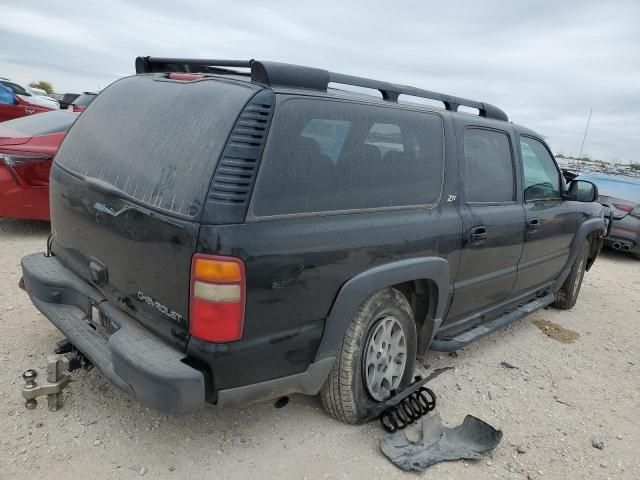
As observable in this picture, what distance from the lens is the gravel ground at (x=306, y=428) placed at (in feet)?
8.26

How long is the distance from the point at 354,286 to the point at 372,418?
0.90 meters

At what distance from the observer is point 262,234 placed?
2.17m

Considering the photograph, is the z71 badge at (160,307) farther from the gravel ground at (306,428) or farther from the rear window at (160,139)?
the gravel ground at (306,428)

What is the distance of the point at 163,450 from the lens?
260cm

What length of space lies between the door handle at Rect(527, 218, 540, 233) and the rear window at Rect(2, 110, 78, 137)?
4.91 metres

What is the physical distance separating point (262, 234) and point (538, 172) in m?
3.01

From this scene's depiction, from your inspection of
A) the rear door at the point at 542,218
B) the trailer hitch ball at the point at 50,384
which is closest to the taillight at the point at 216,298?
the trailer hitch ball at the point at 50,384

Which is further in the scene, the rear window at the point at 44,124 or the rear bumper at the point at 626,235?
the rear bumper at the point at 626,235

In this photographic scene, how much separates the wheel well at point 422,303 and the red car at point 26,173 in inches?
161

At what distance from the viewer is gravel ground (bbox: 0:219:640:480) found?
2.52 m

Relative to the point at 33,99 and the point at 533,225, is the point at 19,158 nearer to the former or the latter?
the point at 533,225

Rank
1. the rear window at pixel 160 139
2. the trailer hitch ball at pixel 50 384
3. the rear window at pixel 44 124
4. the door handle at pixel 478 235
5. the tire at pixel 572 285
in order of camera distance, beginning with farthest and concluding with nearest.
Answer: the rear window at pixel 44 124 → the tire at pixel 572 285 → the door handle at pixel 478 235 → the trailer hitch ball at pixel 50 384 → the rear window at pixel 160 139

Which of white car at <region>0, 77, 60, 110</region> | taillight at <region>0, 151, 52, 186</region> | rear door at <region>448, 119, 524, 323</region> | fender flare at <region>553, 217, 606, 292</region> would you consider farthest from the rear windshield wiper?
white car at <region>0, 77, 60, 110</region>

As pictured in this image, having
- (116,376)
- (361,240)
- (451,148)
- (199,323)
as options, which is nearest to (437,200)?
(451,148)
